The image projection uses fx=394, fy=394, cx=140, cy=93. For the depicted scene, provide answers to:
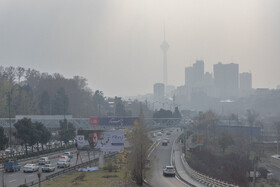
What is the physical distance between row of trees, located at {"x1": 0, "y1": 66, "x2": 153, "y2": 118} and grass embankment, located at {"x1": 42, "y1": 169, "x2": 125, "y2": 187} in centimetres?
2665

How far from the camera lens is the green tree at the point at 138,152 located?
26.7 m

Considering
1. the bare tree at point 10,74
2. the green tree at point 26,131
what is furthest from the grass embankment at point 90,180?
the bare tree at point 10,74

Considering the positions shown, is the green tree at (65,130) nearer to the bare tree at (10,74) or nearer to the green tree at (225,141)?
the green tree at (225,141)

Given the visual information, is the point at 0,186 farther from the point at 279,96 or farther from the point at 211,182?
the point at 279,96

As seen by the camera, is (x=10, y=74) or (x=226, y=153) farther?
(x=10, y=74)

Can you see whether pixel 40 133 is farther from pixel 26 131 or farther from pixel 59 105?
pixel 59 105

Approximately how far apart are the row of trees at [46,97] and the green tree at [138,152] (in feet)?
101

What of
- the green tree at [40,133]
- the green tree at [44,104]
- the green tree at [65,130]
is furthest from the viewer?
the green tree at [44,104]

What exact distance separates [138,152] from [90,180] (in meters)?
4.16

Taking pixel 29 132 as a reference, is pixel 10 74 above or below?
above

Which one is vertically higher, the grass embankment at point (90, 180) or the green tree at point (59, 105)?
the green tree at point (59, 105)

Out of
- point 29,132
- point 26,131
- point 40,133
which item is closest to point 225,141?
point 40,133

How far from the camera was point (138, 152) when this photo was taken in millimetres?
27000

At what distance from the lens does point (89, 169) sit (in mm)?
33375
